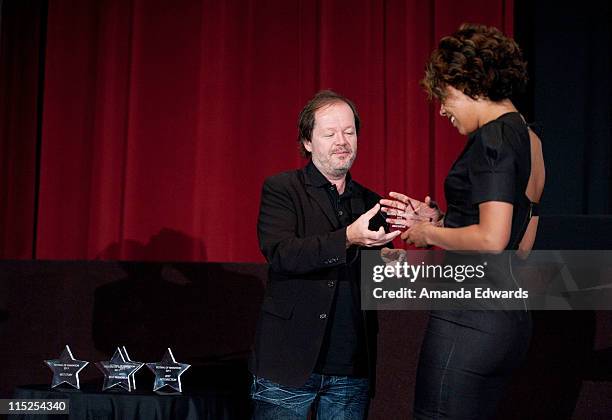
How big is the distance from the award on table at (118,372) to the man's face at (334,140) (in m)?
0.89

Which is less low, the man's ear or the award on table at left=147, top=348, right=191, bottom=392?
the man's ear

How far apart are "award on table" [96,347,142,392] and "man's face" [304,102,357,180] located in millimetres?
890

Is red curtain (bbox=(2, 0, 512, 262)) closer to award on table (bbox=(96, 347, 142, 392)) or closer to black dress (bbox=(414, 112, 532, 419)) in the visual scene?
award on table (bbox=(96, 347, 142, 392))

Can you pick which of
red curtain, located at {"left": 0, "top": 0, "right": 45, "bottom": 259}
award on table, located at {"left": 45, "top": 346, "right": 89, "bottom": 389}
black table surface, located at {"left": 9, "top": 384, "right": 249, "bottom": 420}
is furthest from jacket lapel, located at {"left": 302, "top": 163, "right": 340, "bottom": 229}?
red curtain, located at {"left": 0, "top": 0, "right": 45, "bottom": 259}

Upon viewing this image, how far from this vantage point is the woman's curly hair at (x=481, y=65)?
158cm

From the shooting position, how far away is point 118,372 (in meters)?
2.37

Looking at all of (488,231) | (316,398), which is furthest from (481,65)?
(316,398)

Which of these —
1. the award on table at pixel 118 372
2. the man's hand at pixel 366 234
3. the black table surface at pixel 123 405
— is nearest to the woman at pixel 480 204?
the man's hand at pixel 366 234

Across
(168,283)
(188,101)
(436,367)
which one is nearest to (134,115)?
(188,101)

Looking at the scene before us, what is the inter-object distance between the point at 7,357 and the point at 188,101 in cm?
150

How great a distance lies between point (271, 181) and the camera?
2064 millimetres

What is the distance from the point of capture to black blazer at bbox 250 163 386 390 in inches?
74.3

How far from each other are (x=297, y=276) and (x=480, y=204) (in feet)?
2.03

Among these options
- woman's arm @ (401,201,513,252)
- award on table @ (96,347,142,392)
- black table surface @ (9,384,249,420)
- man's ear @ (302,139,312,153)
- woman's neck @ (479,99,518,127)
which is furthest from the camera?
award on table @ (96,347,142,392)
